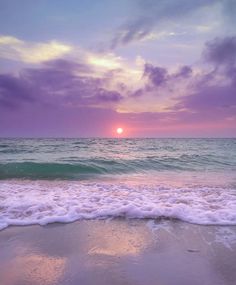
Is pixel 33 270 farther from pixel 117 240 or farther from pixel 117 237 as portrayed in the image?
pixel 117 237

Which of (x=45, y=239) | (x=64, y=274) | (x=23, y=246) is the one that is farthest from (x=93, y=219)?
(x=64, y=274)

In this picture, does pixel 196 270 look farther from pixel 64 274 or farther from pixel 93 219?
pixel 93 219

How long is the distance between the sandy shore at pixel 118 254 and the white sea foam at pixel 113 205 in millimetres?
398

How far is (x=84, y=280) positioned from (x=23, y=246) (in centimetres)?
151

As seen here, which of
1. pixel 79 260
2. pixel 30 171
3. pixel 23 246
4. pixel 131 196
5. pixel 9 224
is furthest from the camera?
pixel 30 171

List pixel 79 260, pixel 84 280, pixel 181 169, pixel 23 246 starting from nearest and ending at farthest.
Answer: pixel 84 280, pixel 79 260, pixel 23 246, pixel 181 169

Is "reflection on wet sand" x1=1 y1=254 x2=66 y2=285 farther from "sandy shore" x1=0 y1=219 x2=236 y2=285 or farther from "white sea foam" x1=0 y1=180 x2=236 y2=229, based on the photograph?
"white sea foam" x1=0 y1=180 x2=236 y2=229

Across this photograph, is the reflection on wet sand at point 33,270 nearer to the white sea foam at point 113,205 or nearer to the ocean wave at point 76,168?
the white sea foam at point 113,205

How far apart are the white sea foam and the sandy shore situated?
15.7 inches

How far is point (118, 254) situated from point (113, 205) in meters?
2.66

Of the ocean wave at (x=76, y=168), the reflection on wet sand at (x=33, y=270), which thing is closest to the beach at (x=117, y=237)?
the reflection on wet sand at (x=33, y=270)

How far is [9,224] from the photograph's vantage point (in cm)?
543

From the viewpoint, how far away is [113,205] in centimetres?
668

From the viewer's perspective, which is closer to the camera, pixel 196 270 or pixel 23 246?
pixel 196 270
